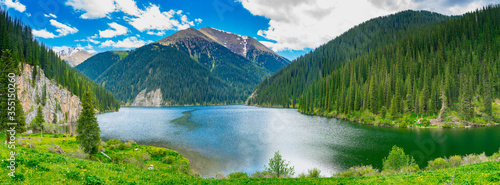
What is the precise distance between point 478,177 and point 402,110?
90352 millimetres

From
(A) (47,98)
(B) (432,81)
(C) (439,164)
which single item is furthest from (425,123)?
(A) (47,98)

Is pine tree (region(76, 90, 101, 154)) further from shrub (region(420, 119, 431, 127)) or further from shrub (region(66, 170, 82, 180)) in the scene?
shrub (region(420, 119, 431, 127))

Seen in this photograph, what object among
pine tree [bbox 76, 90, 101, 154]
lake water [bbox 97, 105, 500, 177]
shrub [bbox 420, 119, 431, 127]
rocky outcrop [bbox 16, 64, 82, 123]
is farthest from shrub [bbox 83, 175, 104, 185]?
shrub [bbox 420, 119, 431, 127]

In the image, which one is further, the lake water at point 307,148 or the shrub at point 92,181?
the lake water at point 307,148

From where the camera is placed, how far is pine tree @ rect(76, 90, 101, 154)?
35719 mm

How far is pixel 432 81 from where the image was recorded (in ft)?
307

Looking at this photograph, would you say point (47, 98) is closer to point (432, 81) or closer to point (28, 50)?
point (28, 50)

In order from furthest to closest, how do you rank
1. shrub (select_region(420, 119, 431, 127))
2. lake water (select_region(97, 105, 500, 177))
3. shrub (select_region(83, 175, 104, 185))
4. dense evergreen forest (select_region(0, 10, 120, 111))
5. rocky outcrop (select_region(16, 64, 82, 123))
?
shrub (select_region(420, 119, 431, 127)) < dense evergreen forest (select_region(0, 10, 120, 111)) < rocky outcrop (select_region(16, 64, 82, 123)) < lake water (select_region(97, 105, 500, 177)) < shrub (select_region(83, 175, 104, 185))

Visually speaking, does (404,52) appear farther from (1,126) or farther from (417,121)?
(1,126)

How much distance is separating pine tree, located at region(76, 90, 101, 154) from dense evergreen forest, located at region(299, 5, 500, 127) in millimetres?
93741

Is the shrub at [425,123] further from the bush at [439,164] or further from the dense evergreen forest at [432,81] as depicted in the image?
the bush at [439,164]

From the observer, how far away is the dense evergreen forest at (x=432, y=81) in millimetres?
80812

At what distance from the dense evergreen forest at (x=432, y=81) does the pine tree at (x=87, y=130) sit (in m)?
93.7

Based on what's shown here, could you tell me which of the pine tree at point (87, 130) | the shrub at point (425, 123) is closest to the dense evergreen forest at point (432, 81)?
the shrub at point (425, 123)
